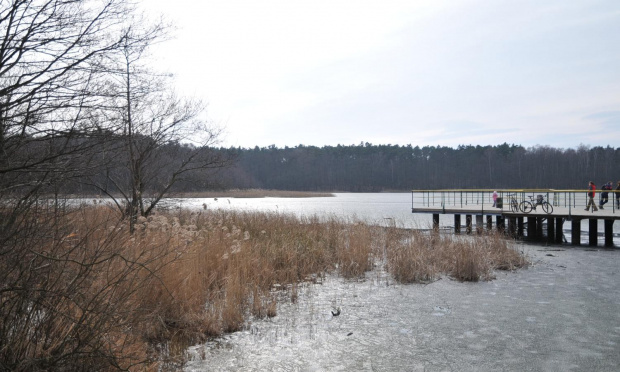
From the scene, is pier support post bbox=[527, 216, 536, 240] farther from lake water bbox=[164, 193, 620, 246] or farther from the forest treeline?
the forest treeline

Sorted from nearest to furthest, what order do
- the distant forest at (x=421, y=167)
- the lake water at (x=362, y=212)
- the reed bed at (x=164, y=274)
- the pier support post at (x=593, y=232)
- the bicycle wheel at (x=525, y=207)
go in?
the reed bed at (x=164, y=274) < the pier support post at (x=593, y=232) < the lake water at (x=362, y=212) < the bicycle wheel at (x=525, y=207) < the distant forest at (x=421, y=167)

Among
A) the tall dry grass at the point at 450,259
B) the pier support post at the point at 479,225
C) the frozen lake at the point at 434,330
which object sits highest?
the pier support post at the point at 479,225

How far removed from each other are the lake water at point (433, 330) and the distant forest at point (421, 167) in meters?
94.9

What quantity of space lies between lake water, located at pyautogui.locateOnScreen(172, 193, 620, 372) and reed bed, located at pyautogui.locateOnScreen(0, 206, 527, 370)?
495 millimetres

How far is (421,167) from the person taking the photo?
123 m

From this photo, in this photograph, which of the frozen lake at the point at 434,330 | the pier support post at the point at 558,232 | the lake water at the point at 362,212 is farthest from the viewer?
the pier support post at the point at 558,232

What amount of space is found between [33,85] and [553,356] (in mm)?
7303

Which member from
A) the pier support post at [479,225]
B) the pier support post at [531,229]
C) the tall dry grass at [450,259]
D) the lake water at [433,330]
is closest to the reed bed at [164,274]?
the tall dry grass at [450,259]

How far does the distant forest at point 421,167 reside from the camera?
345 feet

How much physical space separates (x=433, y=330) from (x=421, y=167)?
391 feet

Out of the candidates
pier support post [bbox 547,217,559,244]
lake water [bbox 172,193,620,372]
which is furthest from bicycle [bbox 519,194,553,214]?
lake water [bbox 172,193,620,372]

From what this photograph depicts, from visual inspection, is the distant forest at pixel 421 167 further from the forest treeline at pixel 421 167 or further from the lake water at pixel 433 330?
the lake water at pixel 433 330

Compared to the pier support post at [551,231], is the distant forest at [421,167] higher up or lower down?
higher up

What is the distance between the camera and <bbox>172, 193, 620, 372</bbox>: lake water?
20.2 feet
